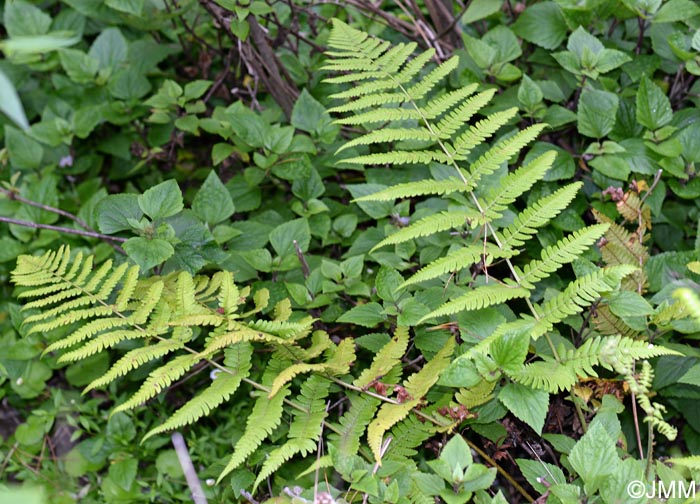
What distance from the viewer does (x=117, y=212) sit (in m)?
2.64

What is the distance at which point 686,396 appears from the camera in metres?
2.49

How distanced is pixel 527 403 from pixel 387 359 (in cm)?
51

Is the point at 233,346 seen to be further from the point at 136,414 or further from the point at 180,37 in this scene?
the point at 180,37

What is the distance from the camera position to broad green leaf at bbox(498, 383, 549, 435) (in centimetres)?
200

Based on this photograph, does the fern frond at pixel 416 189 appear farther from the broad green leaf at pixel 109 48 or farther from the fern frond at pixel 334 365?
the broad green leaf at pixel 109 48

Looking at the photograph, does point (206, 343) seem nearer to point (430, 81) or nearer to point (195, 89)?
point (430, 81)

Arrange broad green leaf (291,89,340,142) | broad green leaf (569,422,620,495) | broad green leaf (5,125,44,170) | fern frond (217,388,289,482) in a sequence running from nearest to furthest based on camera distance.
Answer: broad green leaf (569,422,620,495)
fern frond (217,388,289,482)
broad green leaf (291,89,340,142)
broad green leaf (5,125,44,170)

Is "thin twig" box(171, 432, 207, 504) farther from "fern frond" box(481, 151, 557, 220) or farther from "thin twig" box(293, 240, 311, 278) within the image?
"fern frond" box(481, 151, 557, 220)

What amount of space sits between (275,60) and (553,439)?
2.04 meters

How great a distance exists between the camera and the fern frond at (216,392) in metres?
2.10

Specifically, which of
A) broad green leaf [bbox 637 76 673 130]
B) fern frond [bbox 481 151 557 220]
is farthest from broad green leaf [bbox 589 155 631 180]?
fern frond [bbox 481 151 557 220]

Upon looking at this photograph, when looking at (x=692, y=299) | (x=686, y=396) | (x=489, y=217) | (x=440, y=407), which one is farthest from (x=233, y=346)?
(x=686, y=396)

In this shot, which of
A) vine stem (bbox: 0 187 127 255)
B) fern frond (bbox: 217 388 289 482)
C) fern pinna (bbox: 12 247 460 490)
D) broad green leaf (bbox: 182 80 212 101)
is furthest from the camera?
broad green leaf (bbox: 182 80 212 101)

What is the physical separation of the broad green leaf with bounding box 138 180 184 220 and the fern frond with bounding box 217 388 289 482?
2.51 feet
